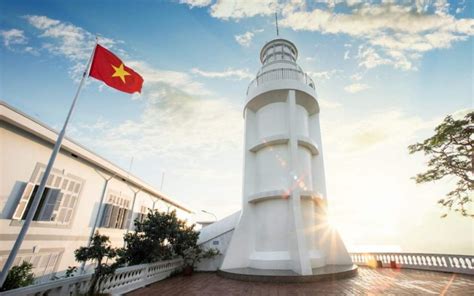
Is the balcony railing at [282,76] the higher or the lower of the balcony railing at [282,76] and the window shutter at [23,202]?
the higher

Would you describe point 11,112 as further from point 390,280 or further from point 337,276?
point 390,280

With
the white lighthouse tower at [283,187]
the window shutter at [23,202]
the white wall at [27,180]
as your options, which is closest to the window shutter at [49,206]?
the white wall at [27,180]

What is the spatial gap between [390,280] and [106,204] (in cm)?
1490

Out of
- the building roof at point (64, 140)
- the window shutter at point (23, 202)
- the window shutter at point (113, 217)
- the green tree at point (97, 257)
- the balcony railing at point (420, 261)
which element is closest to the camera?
the green tree at point (97, 257)

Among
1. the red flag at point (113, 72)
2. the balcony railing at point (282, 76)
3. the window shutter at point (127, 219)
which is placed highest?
the balcony railing at point (282, 76)

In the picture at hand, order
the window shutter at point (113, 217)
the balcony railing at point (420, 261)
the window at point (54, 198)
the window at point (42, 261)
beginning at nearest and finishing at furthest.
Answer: the window at point (54, 198), the window at point (42, 261), the balcony railing at point (420, 261), the window shutter at point (113, 217)

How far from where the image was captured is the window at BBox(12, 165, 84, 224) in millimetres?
7867

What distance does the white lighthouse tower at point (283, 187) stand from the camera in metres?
10.5

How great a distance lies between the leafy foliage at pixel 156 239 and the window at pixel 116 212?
3565 millimetres

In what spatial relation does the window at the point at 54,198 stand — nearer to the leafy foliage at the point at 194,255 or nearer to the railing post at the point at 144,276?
the railing post at the point at 144,276

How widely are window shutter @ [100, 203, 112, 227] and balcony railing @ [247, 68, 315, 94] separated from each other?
12.1 meters

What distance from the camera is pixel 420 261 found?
38.1 ft

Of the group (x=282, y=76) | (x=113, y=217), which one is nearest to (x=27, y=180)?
(x=113, y=217)

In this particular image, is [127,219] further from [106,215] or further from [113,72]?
[113,72]
